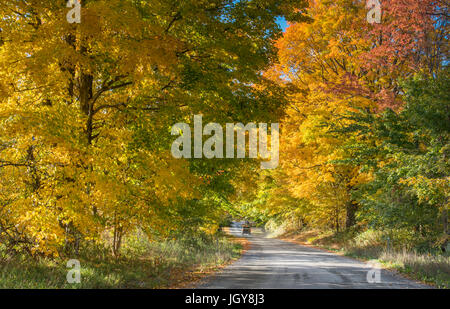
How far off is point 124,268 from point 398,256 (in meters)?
10.5

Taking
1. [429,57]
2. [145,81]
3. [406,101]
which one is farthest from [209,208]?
[429,57]

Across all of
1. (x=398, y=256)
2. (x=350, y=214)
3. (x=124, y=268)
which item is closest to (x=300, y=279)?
(x=124, y=268)

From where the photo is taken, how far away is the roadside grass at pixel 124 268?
7770mm

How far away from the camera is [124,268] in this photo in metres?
10.7

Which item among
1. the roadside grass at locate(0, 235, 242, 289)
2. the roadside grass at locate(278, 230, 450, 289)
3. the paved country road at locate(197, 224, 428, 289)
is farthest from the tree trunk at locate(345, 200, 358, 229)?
the paved country road at locate(197, 224, 428, 289)

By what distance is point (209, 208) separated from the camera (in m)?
16.2

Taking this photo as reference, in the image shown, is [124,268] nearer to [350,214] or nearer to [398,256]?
[398,256]

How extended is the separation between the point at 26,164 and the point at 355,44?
17.1 metres

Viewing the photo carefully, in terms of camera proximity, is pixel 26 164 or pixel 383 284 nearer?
pixel 26 164

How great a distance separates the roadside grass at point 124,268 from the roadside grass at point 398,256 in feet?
21.8

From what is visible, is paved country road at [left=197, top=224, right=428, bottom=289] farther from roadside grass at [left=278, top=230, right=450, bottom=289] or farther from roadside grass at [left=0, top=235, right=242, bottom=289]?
roadside grass at [left=0, top=235, right=242, bottom=289]

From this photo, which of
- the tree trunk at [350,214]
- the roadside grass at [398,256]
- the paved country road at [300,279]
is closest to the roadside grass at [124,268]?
the paved country road at [300,279]

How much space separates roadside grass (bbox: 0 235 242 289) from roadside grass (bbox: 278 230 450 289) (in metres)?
6.64

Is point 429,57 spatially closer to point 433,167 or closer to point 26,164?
point 433,167
